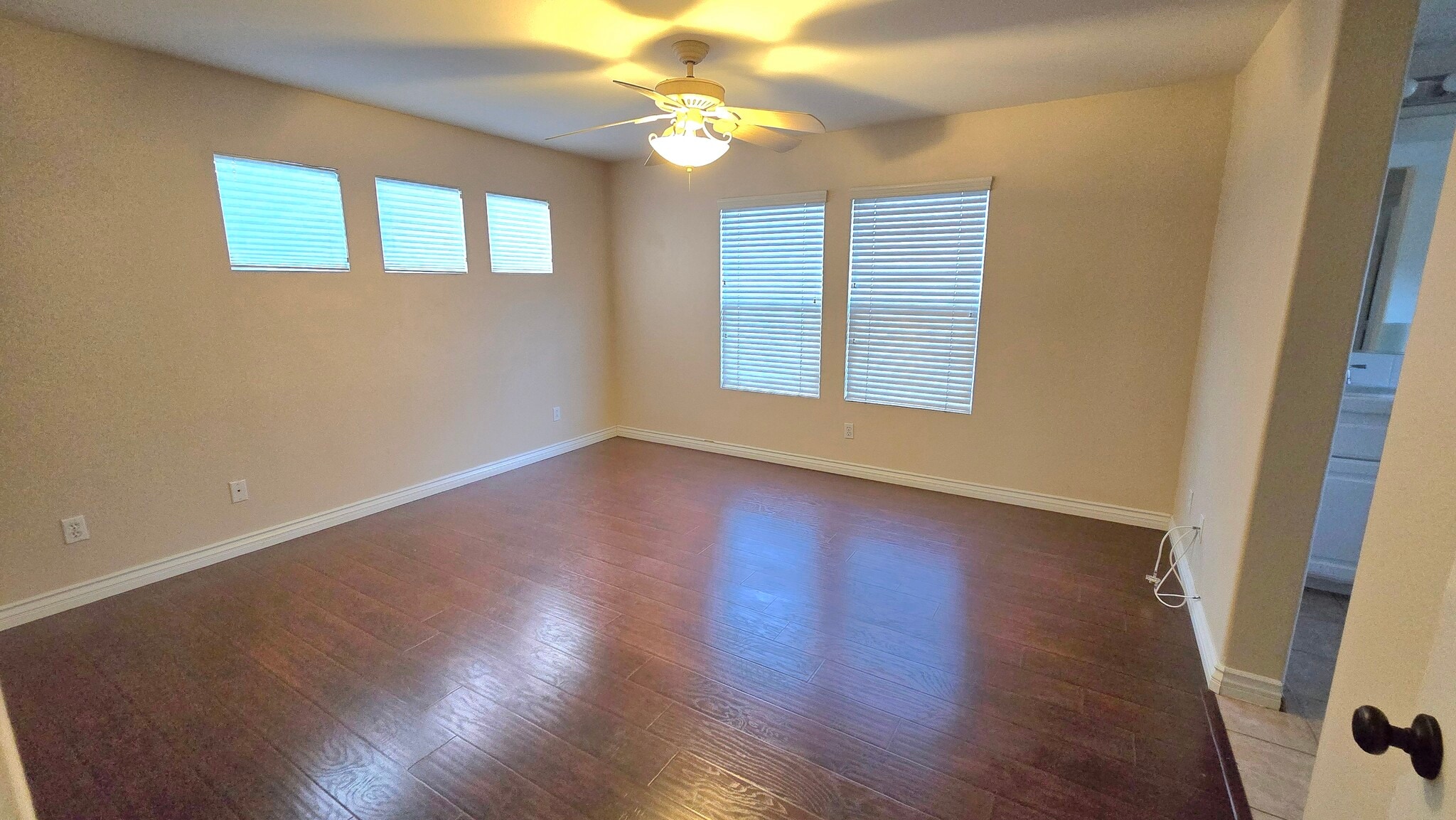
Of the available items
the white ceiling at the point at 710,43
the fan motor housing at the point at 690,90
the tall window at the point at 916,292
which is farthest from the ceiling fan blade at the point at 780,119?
the tall window at the point at 916,292

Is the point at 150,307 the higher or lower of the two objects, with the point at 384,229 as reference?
lower

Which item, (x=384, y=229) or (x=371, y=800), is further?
(x=384, y=229)

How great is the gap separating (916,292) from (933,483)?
4.37 ft

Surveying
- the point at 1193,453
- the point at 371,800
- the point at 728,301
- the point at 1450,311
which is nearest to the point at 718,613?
the point at 371,800

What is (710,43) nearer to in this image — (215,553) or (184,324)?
(184,324)

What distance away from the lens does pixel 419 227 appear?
149 inches

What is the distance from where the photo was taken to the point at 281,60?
8.97 ft

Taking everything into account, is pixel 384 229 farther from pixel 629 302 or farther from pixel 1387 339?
pixel 1387 339

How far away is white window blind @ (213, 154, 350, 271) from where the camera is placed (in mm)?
2947

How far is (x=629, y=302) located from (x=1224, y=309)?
414 centimetres

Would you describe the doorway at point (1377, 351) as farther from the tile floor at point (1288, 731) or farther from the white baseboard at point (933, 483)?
the white baseboard at point (933, 483)

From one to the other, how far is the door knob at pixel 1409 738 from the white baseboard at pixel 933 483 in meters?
3.31

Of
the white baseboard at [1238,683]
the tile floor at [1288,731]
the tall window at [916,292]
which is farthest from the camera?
the tall window at [916,292]

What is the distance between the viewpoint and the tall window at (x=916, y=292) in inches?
147
